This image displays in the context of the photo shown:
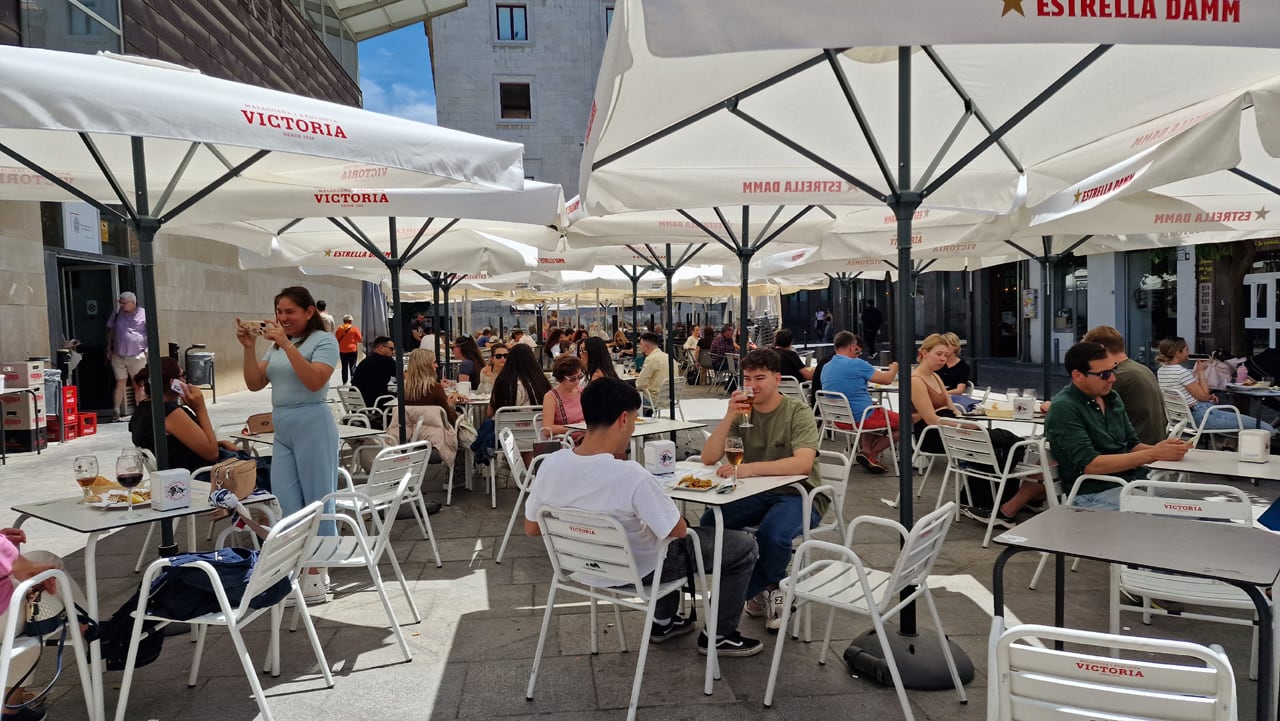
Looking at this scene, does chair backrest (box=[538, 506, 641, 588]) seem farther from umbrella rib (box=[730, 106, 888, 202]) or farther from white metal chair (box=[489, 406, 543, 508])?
white metal chair (box=[489, 406, 543, 508])

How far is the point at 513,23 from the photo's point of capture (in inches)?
1410

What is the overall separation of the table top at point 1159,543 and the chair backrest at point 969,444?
7.02 ft

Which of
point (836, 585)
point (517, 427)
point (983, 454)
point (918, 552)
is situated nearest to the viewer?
point (918, 552)

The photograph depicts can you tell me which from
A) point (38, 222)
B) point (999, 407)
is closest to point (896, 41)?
point (999, 407)

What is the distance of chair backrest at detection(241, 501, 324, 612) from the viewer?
10.1 feet

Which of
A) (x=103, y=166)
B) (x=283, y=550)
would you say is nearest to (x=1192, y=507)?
(x=283, y=550)

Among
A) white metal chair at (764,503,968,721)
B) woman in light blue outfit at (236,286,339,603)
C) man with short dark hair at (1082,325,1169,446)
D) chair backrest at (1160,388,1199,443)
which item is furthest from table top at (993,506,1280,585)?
chair backrest at (1160,388,1199,443)

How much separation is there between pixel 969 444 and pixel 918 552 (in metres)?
2.64

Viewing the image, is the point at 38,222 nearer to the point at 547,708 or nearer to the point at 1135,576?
Result: the point at 547,708

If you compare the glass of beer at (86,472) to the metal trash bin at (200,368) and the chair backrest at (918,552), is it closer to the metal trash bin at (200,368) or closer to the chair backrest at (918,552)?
the chair backrest at (918,552)

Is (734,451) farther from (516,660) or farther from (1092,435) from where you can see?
(1092,435)

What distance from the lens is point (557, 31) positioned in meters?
35.7

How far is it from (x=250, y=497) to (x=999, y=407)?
5781mm

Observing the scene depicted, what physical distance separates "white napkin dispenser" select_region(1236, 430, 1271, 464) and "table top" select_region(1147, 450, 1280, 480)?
31 mm
